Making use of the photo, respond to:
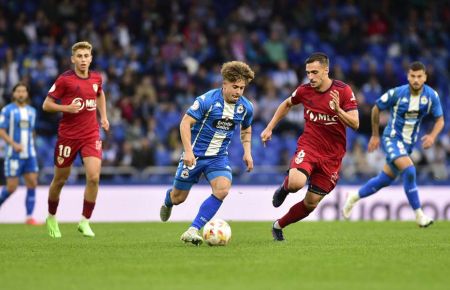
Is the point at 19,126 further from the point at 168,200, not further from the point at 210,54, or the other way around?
the point at 210,54

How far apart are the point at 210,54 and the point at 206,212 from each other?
14.1 m

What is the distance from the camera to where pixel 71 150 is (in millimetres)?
11680

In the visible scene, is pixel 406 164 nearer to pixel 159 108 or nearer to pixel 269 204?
pixel 269 204

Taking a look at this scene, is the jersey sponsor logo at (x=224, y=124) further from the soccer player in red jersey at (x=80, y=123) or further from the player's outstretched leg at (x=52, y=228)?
the player's outstretched leg at (x=52, y=228)

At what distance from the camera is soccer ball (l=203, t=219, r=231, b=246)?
33.1 ft

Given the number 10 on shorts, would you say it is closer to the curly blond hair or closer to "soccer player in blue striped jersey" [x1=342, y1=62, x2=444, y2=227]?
the curly blond hair

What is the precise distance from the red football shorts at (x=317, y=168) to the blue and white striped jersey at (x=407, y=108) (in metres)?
3.79

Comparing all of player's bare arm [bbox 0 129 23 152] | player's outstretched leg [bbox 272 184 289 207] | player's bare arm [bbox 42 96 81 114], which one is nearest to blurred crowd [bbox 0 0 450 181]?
player's bare arm [bbox 0 129 23 152]

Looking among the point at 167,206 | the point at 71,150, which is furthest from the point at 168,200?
the point at 71,150

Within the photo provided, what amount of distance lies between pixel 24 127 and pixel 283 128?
7.78m

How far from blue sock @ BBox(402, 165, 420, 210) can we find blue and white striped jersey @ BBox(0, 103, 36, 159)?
6.34m

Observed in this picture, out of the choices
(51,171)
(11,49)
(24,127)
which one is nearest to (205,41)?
(11,49)

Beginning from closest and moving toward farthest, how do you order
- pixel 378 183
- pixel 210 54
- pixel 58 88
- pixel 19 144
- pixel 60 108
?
pixel 60 108, pixel 58 88, pixel 378 183, pixel 19 144, pixel 210 54

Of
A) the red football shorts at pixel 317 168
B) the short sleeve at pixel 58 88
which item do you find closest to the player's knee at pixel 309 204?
the red football shorts at pixel 317 168
